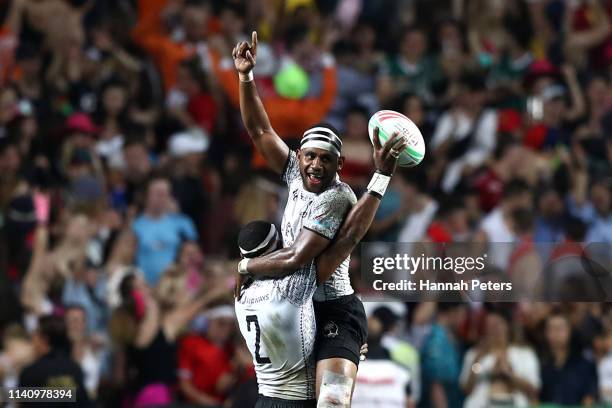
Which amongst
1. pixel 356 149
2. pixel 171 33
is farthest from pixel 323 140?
pixel 171 33

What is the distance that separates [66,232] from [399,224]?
355 centimetres

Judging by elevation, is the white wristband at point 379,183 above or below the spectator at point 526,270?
below

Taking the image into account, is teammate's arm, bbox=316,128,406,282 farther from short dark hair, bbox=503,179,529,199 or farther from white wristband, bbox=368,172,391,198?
short dark hair, bbox=503,179,529,199

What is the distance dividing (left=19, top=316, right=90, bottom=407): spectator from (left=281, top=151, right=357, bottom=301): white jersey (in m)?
3.08

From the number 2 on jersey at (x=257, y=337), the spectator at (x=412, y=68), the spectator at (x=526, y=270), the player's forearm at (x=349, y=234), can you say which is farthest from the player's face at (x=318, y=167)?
the spectator at (x=412, y=68)

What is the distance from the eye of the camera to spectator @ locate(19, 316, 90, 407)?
1139cm

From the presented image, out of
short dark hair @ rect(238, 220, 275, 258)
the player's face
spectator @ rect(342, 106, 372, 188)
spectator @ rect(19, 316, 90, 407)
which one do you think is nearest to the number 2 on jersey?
short dark hair @ rect(238, 220, 275, 258)

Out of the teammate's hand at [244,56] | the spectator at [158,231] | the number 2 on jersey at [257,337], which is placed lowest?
the number 2 on jersey at [257,337]

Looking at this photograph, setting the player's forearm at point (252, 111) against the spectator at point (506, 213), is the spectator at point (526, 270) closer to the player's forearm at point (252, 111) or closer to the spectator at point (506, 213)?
the player's forearm at point (252, 111)

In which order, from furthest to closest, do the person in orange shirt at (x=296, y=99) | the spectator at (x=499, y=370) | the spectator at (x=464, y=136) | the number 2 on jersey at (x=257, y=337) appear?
the spectator at (x=464, y=136), the person in orange shirt at (x=296, y=99), the spectator at (x=499, y=370), the number 2 on jersey at (x=257, y=337)

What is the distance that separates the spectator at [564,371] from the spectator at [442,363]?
0.81 metres

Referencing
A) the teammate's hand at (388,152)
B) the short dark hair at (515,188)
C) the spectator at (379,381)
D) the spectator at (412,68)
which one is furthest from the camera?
the spectator at (412,68)

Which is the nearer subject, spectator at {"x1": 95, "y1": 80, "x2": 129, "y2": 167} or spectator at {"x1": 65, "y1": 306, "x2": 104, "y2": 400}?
spectator at {"x1": 65, "y1": 306, "x2": 104, "y2": 400}

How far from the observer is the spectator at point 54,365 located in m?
11.4
